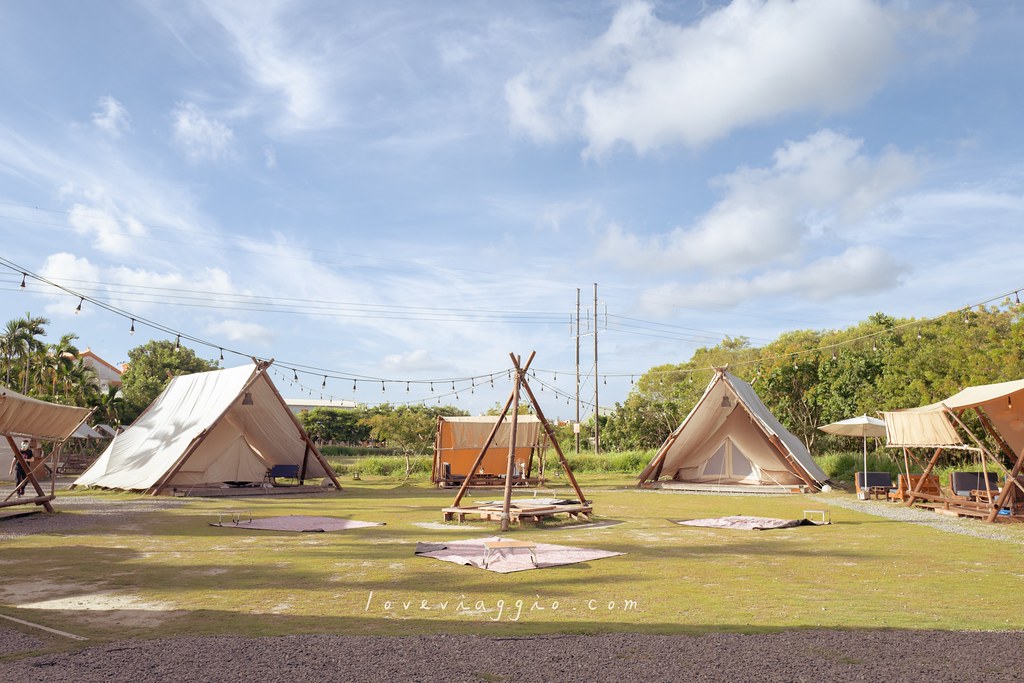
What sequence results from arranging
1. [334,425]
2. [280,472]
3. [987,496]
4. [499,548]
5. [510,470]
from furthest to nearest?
1. [334,425]
2. [280,472]
3. [987,496]
4. [510,470]
5. [499,548]

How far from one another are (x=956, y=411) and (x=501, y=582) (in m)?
11.6

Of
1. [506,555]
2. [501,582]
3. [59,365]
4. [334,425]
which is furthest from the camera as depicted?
[334,425]

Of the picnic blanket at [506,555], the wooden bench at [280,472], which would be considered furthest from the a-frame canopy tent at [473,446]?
the picnic blanket at [506,555]

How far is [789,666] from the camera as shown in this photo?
4336mm

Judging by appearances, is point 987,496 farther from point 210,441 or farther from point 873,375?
point 210,441

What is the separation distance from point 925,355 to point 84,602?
25.8 m

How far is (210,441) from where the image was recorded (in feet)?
65.9

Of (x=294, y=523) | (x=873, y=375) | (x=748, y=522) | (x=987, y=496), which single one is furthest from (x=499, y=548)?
(x=873, y=375)

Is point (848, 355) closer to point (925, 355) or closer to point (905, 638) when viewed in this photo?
point (925, 355)

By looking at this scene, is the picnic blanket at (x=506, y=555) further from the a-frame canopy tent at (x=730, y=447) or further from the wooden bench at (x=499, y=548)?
the a-frame canopy tent at (x=730, y=447)

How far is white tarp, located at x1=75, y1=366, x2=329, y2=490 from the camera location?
1897 cm

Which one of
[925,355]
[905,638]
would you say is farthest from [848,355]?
[905,638]

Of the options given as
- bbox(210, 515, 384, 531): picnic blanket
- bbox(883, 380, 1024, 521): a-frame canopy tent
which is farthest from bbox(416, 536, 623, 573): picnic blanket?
bbox(883, 380, 1024, 521): a-frame canopy tent

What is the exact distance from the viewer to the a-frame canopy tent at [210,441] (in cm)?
1889
